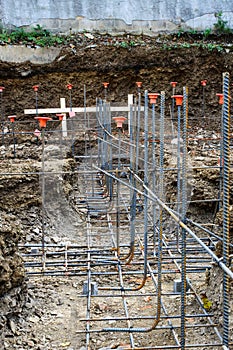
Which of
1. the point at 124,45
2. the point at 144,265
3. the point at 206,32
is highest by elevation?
the point at 206,32

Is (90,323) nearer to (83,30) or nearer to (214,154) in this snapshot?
(214,154)

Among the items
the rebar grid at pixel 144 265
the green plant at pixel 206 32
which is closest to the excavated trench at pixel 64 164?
the rebar grid at pixel 144 265

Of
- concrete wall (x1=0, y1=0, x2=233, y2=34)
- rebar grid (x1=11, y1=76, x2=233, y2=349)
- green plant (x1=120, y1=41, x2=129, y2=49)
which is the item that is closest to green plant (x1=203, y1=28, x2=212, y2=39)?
concrete wall (x1=0, y1=0, x2=233, y2=34)

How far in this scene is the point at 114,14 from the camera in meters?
15.0

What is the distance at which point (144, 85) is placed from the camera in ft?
47.5

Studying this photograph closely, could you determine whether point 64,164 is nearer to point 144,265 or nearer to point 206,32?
point 144,265

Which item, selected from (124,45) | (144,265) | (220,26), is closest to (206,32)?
(220,26)

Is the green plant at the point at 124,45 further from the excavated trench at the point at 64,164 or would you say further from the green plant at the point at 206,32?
the green plant at the point at 206,32

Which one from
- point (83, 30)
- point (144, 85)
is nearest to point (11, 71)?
point (83, 30)

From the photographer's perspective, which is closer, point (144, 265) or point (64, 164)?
point (144, 265)

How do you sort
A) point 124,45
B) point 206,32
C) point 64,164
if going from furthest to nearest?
point 206,32 < point 124,45 < point 64,164

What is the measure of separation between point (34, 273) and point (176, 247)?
1833 millimetres

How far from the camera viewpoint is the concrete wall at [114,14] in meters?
14.6

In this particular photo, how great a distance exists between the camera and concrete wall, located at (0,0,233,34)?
14.6 m
